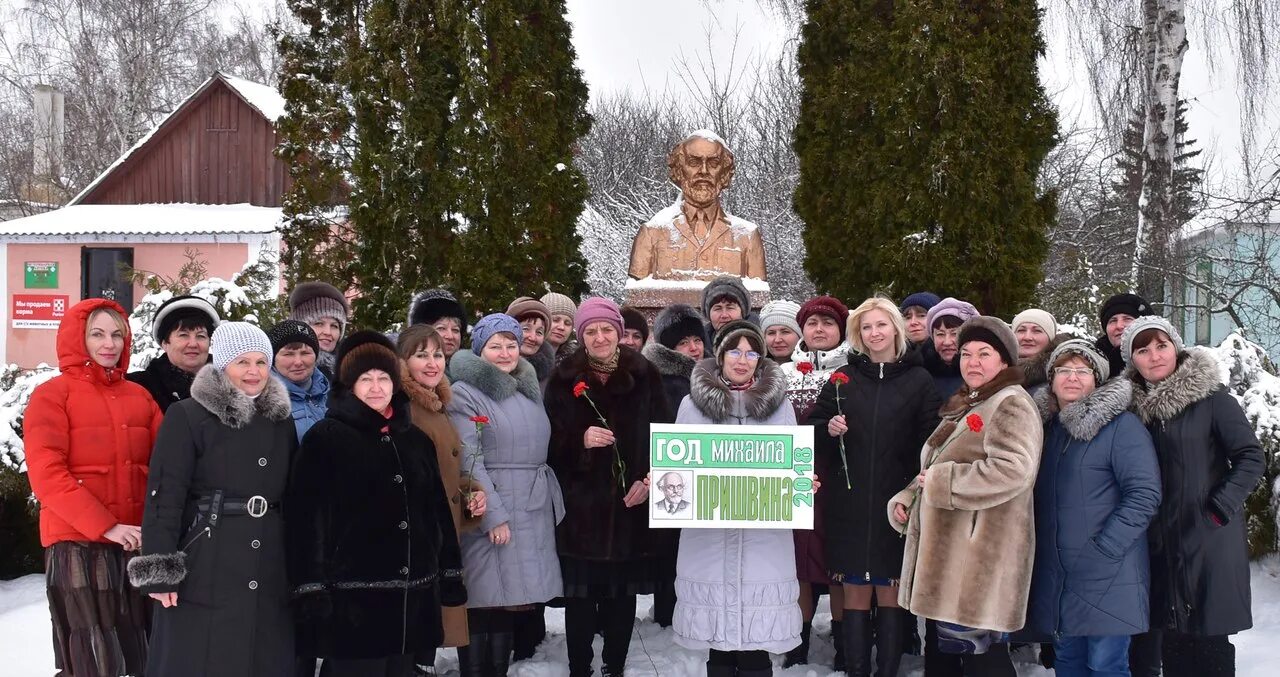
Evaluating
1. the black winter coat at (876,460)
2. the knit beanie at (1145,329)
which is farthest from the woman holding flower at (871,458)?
the knit beanie at (1145,329)

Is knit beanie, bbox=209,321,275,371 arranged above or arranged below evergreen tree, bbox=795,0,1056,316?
below

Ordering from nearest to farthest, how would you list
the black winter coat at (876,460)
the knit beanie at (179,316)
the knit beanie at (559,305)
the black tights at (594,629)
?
the knit beanie at (179,316) < the black winter coat at (876,460) < the black tights at (594,629) < the knit beanie at (559,305)

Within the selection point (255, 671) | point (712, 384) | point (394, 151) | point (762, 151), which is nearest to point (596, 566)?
point (712, 384)

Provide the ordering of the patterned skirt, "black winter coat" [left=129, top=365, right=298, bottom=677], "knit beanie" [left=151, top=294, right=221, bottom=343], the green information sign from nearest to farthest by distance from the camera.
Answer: "black winter coat" [left=129, top=365, right=298, bottom=677], the patterned skirt, "knit beanie" [left=151, top=294, right=221, bottom=343], the green information sign

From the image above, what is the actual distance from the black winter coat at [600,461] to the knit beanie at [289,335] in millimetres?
1079

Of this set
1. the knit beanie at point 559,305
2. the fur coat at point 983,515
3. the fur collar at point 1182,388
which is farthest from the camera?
the knit beanie at point 559,305

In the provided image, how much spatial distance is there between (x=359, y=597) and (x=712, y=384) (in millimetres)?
1611

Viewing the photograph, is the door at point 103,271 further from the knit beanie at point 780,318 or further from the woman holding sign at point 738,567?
the woman holding sign at point 738,567

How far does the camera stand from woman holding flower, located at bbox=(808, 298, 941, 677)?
14.9 feet

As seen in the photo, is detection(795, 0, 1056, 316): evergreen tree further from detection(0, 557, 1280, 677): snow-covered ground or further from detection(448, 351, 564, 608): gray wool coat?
detection(448, 351, 564, 608): gray wool coat

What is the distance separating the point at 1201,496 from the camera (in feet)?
13.5

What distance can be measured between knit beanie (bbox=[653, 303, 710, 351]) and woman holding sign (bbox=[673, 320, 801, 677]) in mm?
947

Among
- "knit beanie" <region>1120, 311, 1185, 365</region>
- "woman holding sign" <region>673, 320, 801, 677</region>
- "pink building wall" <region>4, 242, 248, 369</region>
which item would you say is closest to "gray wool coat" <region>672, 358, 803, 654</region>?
"woman holding sign" <region>673, 320, 801, 677</region>

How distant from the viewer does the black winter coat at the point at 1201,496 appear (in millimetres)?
4086
